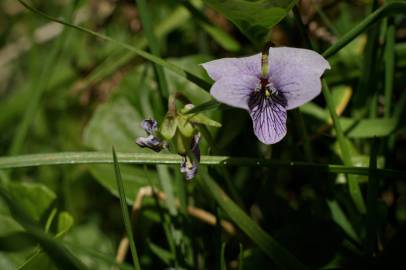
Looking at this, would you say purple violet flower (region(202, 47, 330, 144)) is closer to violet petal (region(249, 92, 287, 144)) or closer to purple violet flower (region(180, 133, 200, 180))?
violet petal (region(249, 92, 287, 144))

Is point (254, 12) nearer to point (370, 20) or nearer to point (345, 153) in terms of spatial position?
point (370, 20)

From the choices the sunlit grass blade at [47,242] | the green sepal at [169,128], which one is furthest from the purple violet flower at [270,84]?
the sunlit grass blade at [47,242]

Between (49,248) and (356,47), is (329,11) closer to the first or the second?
(356,47)

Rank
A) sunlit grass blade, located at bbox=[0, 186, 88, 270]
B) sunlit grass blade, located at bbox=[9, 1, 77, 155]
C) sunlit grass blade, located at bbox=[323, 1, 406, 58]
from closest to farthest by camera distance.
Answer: sunlit grass blade, located at bbox=[0, 186, 88, 270], sunlit grass blade, located at bbox=[323, 1, 406, 58], sunlit grass blade, located at bbox=[9, 1, 77, 155]

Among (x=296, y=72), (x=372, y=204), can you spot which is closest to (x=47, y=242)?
(x=296, y=72)

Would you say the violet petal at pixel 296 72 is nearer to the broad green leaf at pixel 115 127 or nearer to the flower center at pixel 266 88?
the flower center at pixel 266 88

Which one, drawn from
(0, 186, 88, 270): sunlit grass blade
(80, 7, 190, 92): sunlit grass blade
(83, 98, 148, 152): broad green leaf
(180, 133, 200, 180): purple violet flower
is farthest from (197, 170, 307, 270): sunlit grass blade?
(80, 7, 190, 92): sunlit grass blade
